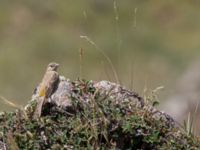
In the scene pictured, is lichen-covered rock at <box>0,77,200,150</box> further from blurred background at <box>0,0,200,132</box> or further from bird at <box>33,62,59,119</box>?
blurred background at <box>0,0,200,132</box>

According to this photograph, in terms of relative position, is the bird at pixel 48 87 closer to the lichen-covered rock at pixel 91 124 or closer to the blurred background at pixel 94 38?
the lichen-covered rock at pixel 91 124

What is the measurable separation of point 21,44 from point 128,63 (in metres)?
2.99

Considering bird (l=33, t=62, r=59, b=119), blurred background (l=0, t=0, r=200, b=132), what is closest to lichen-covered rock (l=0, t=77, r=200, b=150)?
bird (l=33, t=62, r=59, b=119)

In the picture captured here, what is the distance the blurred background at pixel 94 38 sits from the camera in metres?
18.6

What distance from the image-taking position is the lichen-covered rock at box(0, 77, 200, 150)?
20.4 ft

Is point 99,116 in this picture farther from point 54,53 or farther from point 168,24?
point 168,24

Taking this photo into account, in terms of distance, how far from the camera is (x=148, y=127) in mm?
6402

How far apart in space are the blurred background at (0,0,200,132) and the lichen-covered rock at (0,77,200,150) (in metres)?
10.5

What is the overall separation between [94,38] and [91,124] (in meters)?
14.4

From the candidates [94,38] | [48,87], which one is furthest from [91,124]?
[94,38]

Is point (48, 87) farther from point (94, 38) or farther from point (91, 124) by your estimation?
point (94, 38)

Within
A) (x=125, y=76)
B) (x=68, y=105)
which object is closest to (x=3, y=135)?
(x=68, y=105)

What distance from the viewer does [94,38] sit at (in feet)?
67.5

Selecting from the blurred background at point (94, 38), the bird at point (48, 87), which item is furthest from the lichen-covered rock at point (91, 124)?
the blurred background at point (94, 38)
